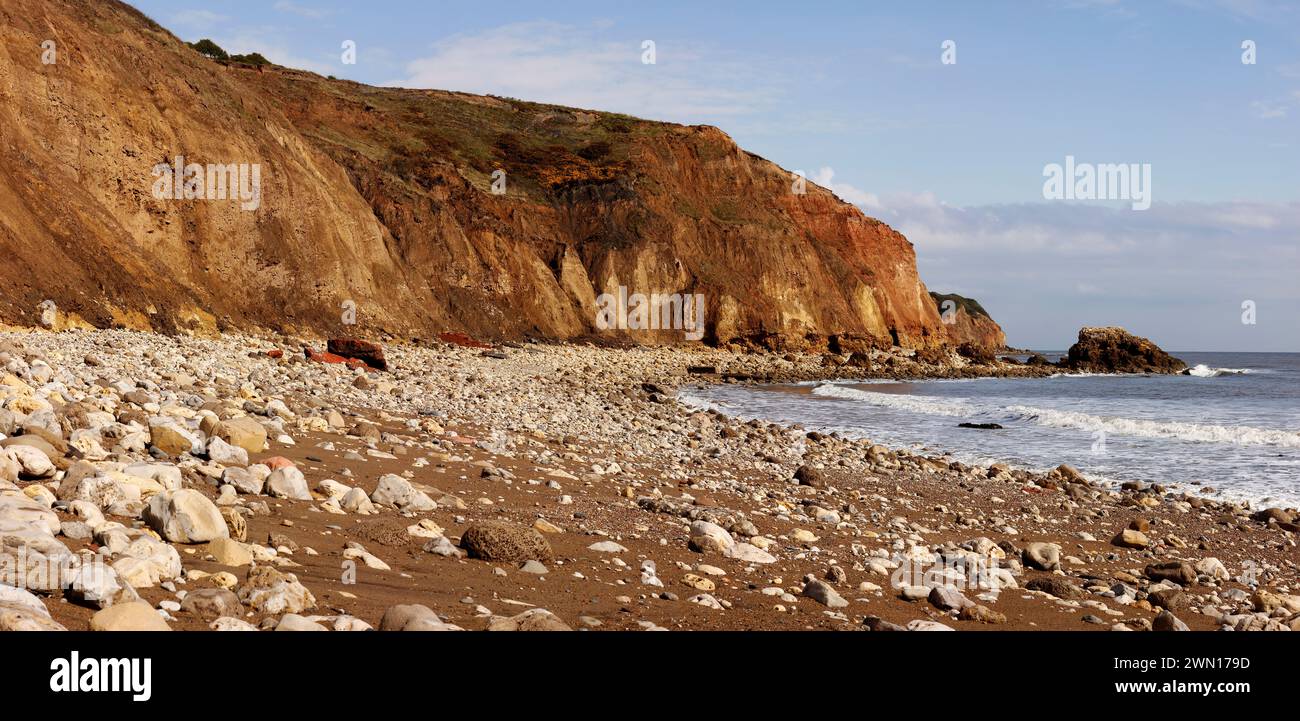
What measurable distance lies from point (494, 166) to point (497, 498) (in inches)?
2054

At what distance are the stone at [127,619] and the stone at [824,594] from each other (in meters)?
4.09

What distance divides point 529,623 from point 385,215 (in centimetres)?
4211

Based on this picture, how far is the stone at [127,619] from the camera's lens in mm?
3479

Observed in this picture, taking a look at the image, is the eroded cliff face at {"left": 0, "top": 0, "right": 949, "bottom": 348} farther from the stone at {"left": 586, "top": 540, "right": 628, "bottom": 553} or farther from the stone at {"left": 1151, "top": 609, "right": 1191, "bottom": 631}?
the stone at {"left": 1151, "top": 609, "right": 1191, "bottom": 631}

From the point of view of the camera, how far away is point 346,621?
4000mm

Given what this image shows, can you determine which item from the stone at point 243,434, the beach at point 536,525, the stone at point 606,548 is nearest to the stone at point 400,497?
the beach at point 536,525

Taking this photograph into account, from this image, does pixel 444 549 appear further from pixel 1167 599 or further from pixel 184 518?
pixel 1167 599

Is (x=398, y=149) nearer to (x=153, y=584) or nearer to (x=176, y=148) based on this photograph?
(x=176, y=148)

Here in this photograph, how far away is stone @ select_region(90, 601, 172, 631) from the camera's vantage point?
11.4ft

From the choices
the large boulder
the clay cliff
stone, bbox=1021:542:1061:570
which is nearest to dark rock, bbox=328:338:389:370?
stone, bbox=1021:542:1061:570

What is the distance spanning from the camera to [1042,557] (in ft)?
27.6

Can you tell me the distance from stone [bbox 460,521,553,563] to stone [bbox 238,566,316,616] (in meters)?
1.65

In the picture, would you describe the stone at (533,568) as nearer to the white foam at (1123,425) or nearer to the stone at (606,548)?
the stone at (606,548)

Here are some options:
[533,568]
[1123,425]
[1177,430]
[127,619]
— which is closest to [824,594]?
[533,568]
